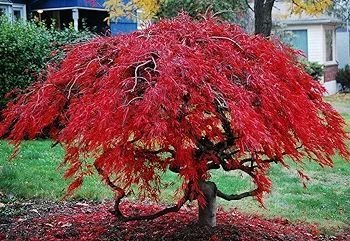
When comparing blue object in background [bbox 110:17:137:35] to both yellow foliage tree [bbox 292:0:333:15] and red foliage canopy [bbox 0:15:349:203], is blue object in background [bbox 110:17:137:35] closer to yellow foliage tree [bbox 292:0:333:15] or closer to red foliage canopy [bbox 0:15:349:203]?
yellow foliage tree [bbox 292:0:333:15]

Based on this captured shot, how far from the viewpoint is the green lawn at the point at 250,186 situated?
7.02m

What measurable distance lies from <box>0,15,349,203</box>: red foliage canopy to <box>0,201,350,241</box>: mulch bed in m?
0.73

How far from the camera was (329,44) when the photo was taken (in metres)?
26.5

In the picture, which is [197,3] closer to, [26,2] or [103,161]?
[26,2]

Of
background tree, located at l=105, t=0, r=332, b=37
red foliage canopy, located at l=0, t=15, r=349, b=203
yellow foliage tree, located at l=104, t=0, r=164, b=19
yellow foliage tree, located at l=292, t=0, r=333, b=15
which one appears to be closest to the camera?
red foliage canopy, located at l=0, t=15, r=349, b=203

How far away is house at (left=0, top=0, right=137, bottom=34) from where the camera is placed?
1920 centimetres

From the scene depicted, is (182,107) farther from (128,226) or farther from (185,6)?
(185,6)

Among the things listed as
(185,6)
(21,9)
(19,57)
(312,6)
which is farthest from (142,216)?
(21,9)

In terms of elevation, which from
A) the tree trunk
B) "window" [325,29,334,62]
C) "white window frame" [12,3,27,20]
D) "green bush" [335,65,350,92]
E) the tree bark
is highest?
"white window frame" [12,3,27,20]

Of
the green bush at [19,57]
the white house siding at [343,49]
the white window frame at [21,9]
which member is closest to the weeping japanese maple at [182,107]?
the green bush at [19,57]

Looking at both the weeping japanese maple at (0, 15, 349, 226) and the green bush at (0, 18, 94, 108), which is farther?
the green bush at (0, 18, 94, 108)

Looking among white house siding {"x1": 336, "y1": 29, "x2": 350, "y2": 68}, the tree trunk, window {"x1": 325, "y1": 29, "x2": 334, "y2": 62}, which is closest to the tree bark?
the tree trunk

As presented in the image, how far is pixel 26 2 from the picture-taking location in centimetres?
1991

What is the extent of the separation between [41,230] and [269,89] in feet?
8.91
